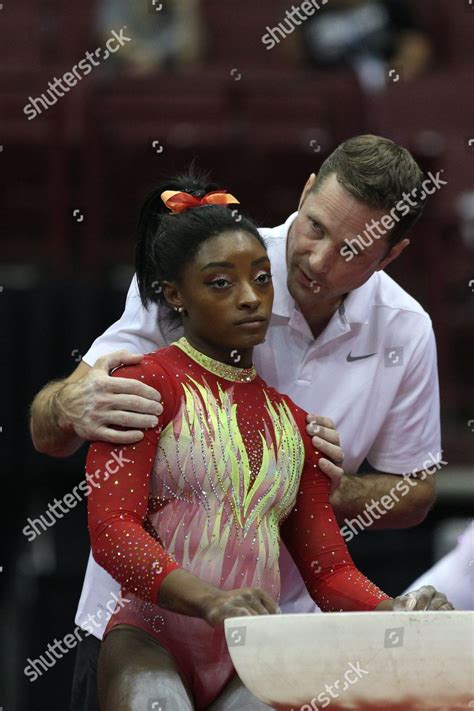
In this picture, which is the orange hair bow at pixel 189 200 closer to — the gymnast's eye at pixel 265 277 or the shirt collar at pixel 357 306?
the gymnast's eye at pixel 265 277

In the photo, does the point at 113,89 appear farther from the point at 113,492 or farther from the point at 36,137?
the point at 113,492

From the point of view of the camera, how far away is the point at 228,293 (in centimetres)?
160

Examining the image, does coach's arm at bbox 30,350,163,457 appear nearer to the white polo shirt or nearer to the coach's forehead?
the white polo shirt

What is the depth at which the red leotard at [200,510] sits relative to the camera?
1.47 meters

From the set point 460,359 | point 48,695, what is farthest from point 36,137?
point 48,695

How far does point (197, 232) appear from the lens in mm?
1657

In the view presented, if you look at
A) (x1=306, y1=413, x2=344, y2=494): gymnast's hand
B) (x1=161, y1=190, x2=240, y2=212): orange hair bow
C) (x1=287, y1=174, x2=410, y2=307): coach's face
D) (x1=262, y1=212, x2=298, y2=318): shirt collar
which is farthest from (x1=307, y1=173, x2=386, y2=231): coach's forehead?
(x1=306, y1=413, x2=344, y2=494): gymnast's hand

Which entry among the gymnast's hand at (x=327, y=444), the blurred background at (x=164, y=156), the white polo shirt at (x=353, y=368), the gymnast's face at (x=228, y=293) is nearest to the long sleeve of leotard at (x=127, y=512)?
the gymnast's face at (x=228, y=293)

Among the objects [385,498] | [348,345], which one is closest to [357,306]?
[348,345]

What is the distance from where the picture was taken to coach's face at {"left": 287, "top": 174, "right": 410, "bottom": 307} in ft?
6.26

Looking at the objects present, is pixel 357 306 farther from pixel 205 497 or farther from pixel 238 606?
pixel 238 606

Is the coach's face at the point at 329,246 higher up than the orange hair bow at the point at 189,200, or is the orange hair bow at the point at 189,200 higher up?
the orange hair bow at the point at 189,200

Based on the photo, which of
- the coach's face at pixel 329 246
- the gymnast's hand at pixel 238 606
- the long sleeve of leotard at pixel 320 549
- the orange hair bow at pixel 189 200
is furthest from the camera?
the coach's face at pixel 329 246

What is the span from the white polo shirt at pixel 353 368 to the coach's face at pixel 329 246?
5 cm
